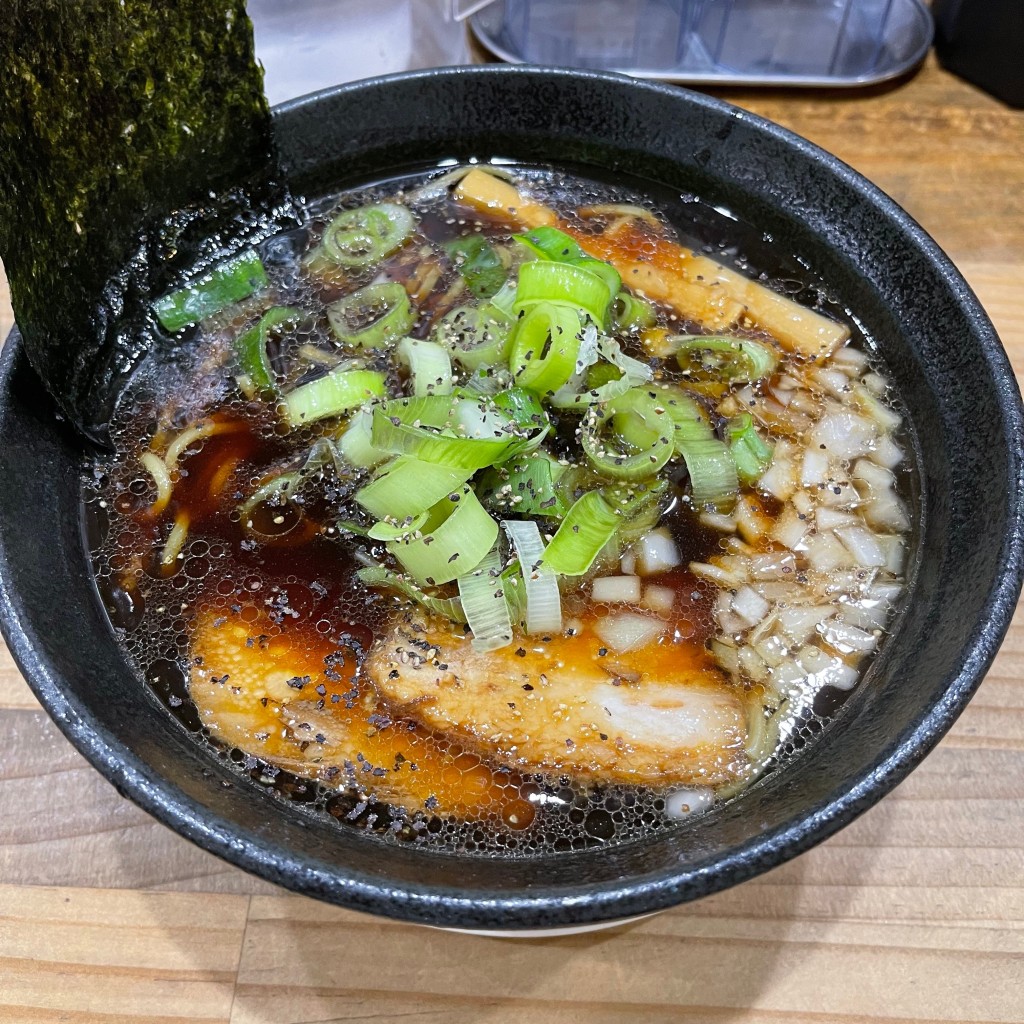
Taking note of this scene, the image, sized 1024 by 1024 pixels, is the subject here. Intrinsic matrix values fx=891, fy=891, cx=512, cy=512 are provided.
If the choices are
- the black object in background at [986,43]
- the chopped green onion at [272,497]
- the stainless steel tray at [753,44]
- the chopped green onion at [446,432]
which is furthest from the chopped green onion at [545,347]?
the black object in background at [986,43]

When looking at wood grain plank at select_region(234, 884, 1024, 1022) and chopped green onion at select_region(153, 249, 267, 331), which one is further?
chopped green onion at select_region(153, 249, 267, 331)

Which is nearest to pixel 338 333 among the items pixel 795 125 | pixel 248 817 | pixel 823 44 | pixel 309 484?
pixel 309 484

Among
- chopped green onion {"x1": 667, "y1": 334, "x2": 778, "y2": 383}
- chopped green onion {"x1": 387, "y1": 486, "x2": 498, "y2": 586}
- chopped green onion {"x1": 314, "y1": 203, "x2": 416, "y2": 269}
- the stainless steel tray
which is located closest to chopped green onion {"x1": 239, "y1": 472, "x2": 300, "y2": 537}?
chopped green onion {"x1": 387, "y1": 486, "x2": 498, "y2": 586}

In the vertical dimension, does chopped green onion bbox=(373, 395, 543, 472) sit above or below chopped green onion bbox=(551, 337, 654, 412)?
below

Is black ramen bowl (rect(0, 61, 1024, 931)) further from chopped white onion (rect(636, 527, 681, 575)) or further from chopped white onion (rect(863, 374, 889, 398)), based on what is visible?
chopped white onion (rect(636, 527, 681, 575))

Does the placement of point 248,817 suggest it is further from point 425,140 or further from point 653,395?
point 425,140

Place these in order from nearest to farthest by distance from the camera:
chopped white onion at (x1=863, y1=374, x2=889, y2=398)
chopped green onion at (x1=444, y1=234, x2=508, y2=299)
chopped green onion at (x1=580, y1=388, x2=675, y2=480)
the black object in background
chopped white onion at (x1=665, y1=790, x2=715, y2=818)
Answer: chopped white onion at (x1=665, y1=790, x2=715, y2=818) < chopped green onion at (x1=580, y1=388, x2=675, y2=480) < chopped white onion at (x1=863, y1=374, x2=889, y2=398) < chopped green onion at (x1=444, y1=234, x2=508, y2=299) < the black object in background

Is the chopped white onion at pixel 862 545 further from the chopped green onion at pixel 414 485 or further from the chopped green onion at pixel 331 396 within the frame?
the chopped green onion at pixel 331 396
